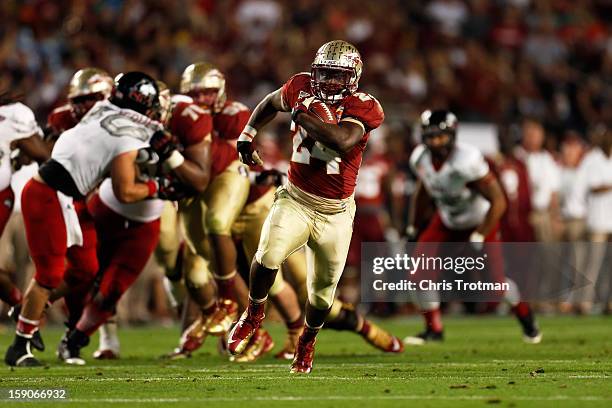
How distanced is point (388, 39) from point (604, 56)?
3452mm

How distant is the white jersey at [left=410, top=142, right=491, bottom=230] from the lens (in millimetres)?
10633

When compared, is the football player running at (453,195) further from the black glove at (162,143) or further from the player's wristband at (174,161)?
the black glove at (162,143)

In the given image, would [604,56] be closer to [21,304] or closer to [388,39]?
[388,39]

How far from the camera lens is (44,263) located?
8.19 m

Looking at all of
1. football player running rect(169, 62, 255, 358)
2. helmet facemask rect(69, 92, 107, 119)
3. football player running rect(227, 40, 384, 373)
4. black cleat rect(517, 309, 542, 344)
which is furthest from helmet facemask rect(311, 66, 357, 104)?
black cleat rect(517, 309, 542, 344)

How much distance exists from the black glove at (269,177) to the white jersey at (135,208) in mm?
756

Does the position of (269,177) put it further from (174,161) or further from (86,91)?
(86,91)

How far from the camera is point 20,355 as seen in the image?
8219 mm

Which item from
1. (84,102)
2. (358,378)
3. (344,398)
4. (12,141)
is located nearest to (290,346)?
(358,378)

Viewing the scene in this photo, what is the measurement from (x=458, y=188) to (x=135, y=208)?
309 centimetres

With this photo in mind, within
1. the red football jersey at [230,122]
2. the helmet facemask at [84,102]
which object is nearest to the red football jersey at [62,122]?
the helmet facemask at [84,102]

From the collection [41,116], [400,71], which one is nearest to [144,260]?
[41,116]

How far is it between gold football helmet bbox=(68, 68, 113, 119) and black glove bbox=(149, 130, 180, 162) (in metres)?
1.08

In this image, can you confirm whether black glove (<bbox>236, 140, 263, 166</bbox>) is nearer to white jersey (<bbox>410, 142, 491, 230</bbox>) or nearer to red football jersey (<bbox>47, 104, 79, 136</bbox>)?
red football jersey (<bbox>47, 104, 79, 136</bbox>)
